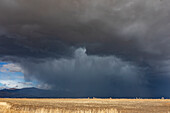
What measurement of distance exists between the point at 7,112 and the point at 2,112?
4.04ft

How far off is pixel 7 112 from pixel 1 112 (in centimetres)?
131

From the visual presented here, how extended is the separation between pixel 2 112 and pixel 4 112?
1.16 ft

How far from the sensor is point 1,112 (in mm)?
33125

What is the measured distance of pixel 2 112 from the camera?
33125 mm

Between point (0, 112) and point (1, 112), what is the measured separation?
9.8 inches

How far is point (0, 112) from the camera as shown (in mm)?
33219

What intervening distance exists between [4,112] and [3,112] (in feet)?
0.56

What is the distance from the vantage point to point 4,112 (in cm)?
3334

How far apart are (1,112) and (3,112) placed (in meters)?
0.34

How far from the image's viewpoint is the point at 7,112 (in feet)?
112

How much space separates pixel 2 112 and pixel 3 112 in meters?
0.20

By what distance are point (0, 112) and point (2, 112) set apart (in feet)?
1.39

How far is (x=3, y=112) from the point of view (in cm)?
3328
